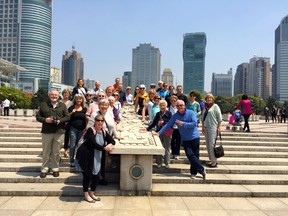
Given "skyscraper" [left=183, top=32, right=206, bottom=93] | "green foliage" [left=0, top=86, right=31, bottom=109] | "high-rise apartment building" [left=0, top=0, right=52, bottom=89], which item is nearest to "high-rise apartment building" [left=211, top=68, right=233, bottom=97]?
"skyscraper" [left=183, top=32, right=206, bottom=93]

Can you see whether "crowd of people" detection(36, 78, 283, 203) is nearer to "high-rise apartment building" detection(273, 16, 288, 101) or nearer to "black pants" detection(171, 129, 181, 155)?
"black pants" detection(171, 129, 181, 155)

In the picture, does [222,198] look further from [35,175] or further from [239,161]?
[35,175]

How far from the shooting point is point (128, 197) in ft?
19.1

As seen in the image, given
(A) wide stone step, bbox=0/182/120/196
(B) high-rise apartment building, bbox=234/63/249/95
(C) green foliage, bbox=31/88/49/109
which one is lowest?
(A) wide stone step, bbox=0/182/120/196

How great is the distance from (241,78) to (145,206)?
549 ft

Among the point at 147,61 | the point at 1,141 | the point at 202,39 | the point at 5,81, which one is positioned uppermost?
the point at 202,39

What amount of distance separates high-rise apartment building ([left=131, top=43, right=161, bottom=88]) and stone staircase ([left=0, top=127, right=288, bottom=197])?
9683 cm

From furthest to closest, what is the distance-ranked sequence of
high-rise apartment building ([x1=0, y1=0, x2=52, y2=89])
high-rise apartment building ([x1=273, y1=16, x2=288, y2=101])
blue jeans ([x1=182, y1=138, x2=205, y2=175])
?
high-rise apartment building ([x1=273, y1=16, x2=288, y2=101]), high-rise apartment building ([x1=0, y1=0, x2=52, y2=89]), blue jeans ([x1=182, y1=138, x2=205, y2=175])

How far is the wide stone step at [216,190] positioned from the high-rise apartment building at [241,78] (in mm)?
158421

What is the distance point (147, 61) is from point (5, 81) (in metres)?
51.0

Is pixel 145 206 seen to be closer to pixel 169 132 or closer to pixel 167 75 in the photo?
pixel 169 132

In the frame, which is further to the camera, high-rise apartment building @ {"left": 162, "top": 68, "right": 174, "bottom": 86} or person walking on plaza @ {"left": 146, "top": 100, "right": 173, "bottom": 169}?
high-rise apartment building @ {"left": 162, "top": 68, "right": 174, "bottom": 86}

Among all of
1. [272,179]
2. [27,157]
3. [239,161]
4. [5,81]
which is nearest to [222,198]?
[272,179]

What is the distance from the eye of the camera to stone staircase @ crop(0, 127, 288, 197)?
6078 millimetres
